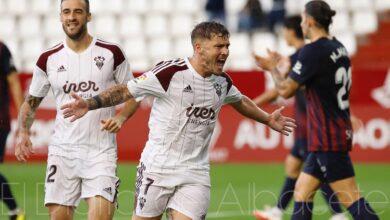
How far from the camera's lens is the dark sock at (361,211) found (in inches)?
325

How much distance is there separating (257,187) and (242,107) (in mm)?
6819

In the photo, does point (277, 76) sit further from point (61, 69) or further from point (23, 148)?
point (23, 148)

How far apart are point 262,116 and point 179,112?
0.90 m

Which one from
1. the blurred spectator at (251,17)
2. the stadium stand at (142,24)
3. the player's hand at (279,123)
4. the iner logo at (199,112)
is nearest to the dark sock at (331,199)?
the player's hand at (279,123)

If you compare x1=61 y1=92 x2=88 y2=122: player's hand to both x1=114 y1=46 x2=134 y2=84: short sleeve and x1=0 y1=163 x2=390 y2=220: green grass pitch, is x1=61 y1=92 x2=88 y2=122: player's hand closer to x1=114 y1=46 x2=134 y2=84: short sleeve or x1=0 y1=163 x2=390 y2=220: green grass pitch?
x1=114 y1=46 x2=134 y2=84: short sleeve

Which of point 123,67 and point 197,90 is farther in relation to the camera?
point 123,67

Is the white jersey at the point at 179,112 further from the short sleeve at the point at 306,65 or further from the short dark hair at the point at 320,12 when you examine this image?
the short dark hair at the point at 320,12

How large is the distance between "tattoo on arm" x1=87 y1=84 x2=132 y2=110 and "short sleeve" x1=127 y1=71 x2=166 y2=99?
6 centimetres

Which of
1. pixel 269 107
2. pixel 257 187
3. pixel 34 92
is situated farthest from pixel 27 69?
pixel 34 92

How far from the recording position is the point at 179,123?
7289mm

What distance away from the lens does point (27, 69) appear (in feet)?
74.3

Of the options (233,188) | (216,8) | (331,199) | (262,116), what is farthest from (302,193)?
(216,8)

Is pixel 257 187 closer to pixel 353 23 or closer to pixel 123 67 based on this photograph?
pixel 123 67

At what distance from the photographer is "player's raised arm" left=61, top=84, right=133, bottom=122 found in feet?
23.1
